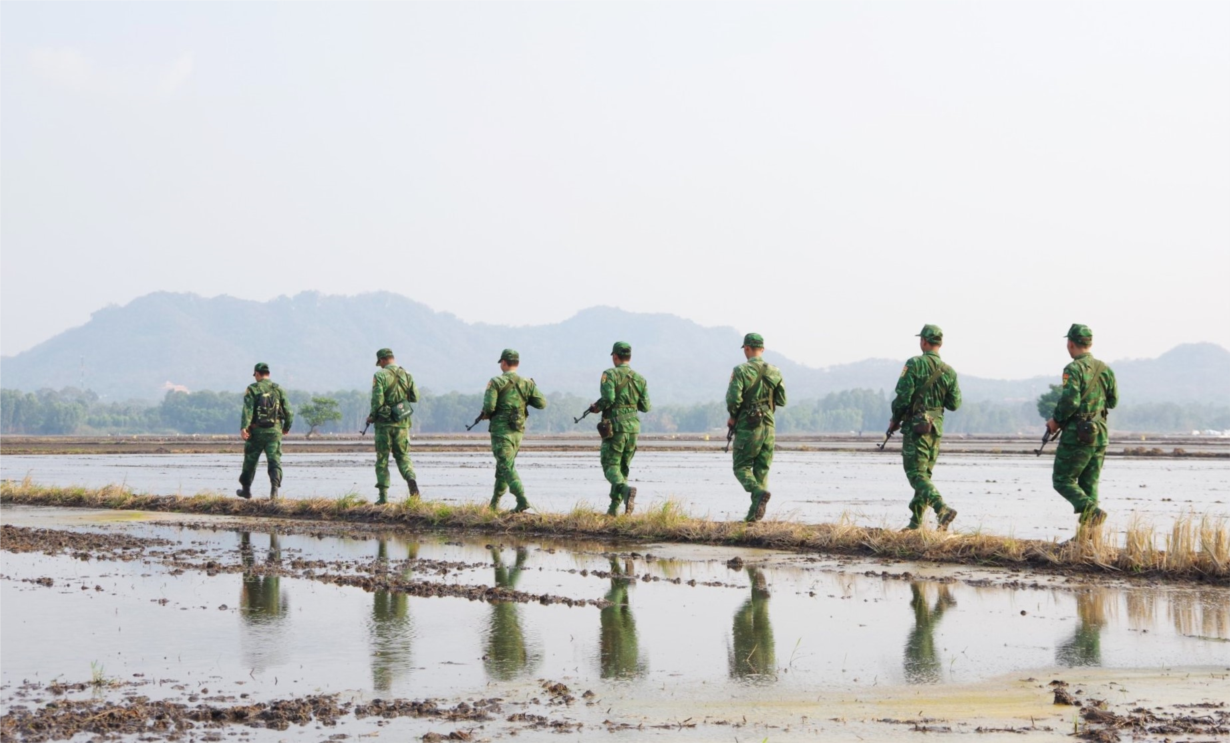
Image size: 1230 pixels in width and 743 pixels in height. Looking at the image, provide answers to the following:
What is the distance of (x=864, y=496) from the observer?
2741cm

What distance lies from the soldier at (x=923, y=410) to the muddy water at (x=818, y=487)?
0.92 metres

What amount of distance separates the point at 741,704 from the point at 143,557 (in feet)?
28.9

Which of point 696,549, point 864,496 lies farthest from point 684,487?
point 696,549

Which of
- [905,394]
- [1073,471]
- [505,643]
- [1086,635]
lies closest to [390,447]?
[905,394]

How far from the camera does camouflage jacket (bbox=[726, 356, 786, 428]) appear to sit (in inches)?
599

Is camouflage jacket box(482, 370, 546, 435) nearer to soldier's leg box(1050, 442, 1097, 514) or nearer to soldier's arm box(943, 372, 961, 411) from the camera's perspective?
soldier's arm box(943, 372, 961, 411)

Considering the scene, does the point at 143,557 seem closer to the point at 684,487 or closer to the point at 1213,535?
the point at 1213,535

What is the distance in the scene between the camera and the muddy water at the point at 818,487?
21.0 meters

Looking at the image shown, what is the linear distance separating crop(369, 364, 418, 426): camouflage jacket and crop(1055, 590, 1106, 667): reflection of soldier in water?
35.1 feet

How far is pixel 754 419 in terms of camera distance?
50.1 feet

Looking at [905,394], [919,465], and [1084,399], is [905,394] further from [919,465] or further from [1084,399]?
[1084,399]

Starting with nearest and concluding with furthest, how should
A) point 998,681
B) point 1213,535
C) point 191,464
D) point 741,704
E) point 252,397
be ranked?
point 741,704 → point 998,681 → point 1213,535 → point 252,397 → point 191,464

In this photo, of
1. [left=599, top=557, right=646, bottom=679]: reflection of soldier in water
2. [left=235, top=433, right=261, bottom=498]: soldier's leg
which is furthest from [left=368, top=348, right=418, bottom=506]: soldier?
[left=599, top=557, right=646, bottom=679]: reflection of soldier in water

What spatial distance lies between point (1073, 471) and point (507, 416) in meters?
7.63
